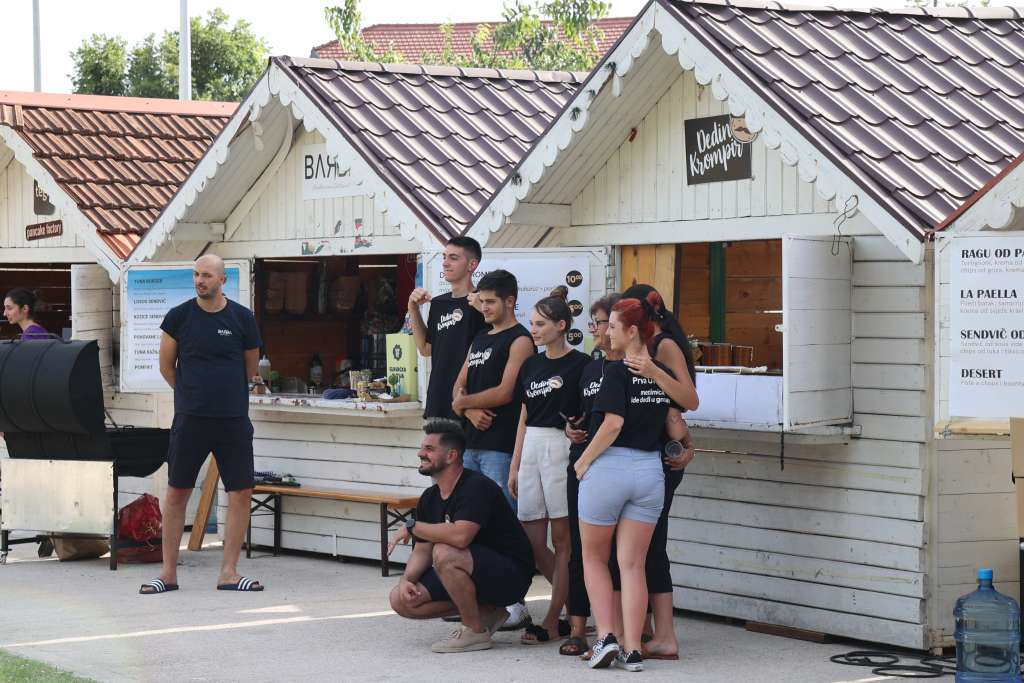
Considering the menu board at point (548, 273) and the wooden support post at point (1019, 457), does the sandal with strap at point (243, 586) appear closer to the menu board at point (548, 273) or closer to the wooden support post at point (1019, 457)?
the menu board at point (548, 273)

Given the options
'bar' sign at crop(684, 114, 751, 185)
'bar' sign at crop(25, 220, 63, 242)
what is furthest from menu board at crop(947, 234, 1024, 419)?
'bar' sign at crop(25, 220, 63, 242)

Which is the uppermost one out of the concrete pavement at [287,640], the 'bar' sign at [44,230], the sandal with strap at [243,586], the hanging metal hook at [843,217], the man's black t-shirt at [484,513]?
the 'bar' sign at [44,230]

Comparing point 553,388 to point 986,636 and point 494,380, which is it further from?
point 986,636

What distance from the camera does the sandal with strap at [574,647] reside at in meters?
7.73

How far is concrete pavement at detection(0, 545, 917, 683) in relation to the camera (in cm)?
741

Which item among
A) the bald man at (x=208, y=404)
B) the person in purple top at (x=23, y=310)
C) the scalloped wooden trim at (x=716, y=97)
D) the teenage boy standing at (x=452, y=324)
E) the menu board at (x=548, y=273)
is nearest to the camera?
the scalloped wooden trim at (x=716, y=97)

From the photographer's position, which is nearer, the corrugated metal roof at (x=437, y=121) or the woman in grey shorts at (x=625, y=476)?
the woman in grey shorts at (x=625, y=476)

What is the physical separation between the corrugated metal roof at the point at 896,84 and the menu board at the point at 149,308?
4.75 meters

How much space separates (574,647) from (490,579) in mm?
507

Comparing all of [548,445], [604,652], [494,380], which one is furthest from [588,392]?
[604,652]

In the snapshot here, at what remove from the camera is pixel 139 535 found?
11055 mm

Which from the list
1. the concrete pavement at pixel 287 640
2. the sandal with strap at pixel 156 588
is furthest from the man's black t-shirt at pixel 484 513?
the sandal with strap at pixel 156 588

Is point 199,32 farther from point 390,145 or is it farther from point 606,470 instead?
point 606,470

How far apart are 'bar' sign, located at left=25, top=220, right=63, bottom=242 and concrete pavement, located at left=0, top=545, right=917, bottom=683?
3.84m
